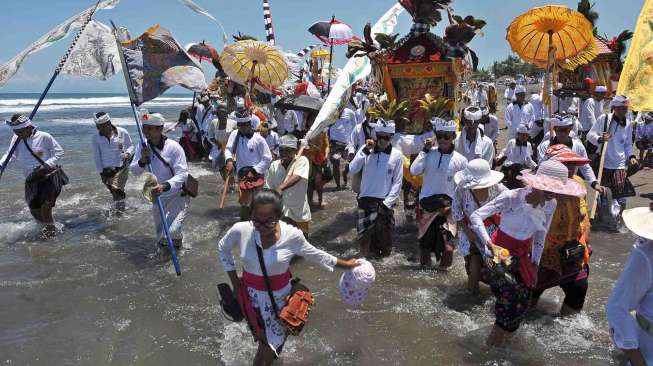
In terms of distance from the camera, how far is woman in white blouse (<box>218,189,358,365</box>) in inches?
130

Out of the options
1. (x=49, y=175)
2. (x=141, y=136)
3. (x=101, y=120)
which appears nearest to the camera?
(x=141, y=136)

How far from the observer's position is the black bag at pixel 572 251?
420 cm

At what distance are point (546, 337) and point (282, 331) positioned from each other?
2602mm

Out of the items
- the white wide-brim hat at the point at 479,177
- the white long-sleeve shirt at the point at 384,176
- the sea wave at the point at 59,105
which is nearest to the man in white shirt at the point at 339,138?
the white long-sleeve shirt at the point at 384,176

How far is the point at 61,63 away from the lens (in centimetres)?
627

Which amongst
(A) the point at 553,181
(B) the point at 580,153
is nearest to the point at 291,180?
(A) the point at 553,181

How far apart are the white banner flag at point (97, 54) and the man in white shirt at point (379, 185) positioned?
3.43m

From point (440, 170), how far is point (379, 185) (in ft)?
2.80

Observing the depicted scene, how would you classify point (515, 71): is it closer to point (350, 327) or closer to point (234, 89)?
point (234, 89)

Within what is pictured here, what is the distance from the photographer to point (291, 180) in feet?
20.6

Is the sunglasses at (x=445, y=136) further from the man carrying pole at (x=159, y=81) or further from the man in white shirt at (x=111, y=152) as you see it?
the man in white shirt at (x=111, y=152)

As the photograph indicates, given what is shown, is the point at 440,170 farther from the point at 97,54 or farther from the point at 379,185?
the point at 97,54

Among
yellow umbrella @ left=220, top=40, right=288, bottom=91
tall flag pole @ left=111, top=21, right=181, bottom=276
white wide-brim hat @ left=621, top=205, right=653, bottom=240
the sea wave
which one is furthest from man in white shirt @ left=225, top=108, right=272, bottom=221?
the sea wave

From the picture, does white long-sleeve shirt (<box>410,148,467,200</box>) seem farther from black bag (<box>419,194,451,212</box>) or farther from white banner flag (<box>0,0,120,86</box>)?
white banner flag (<box>0,0,120,86</box>)
